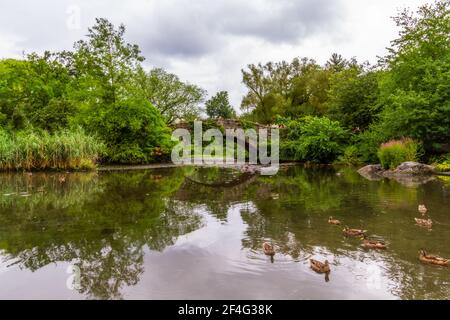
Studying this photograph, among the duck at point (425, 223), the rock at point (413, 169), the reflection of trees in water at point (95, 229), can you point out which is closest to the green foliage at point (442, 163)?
the rock at point (413, 169)

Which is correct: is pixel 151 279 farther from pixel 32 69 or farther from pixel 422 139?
pixel 32 69

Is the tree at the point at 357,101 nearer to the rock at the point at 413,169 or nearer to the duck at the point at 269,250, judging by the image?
the rock at the point at 413,169

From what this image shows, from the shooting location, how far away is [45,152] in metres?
18.7

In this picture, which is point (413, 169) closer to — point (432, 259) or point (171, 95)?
point (432, 259)

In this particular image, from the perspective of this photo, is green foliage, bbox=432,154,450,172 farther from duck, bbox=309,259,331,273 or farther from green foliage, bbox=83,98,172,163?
duck, bbox=309,259,331,273

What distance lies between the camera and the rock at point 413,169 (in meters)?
17.1

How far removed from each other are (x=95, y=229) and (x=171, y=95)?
1381 inches

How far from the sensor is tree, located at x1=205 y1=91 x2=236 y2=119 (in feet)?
159

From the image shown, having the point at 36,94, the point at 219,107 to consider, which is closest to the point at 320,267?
the point at 36,94

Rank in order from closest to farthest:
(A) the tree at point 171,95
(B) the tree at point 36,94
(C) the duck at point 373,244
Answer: (C) the duck at point 373,244
(B) the tree at point 36,94
(A) the tree at point 171,95

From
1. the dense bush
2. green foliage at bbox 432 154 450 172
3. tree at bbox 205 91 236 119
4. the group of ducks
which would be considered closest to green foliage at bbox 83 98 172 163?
the dense bush

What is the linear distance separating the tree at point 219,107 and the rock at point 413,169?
32.1m

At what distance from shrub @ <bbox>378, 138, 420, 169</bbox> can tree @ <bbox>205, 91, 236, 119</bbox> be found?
30.4 m

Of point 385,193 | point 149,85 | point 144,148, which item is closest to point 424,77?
point 385,193
